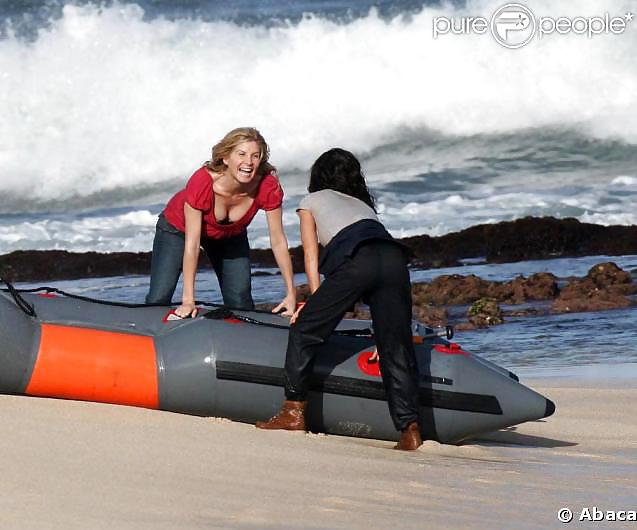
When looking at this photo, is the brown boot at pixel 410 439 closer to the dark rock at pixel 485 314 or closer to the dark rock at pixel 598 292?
the dark rock at pixel 485 314

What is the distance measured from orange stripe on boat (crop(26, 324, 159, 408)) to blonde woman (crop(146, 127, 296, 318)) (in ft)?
1.51

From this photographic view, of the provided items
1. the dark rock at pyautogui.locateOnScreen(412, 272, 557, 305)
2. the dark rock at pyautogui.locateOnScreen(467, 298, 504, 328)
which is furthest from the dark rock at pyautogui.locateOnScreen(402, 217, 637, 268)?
the dark rock at pyautogui.locateOnScreen(467, 298, 504, 328)

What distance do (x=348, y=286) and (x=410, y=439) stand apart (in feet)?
2.66

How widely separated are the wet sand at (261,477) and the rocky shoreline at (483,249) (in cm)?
1799

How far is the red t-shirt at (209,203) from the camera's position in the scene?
6.15m

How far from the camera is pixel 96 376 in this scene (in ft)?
19.0

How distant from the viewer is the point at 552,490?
15.3ft

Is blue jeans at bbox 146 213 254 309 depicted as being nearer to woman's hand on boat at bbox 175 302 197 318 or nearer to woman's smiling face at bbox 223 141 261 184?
woman's hand on boat at bbox 175 302 197 318

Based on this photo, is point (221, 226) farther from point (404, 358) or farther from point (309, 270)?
point (404, 358)

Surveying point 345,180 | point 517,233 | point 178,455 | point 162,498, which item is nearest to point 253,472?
point 178,455

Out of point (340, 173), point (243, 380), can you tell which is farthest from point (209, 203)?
point (243, 380)

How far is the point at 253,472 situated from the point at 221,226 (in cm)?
226

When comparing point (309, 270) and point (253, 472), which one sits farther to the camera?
point (309, 270)

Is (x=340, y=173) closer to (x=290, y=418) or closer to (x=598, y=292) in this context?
(x=290, y=418)
